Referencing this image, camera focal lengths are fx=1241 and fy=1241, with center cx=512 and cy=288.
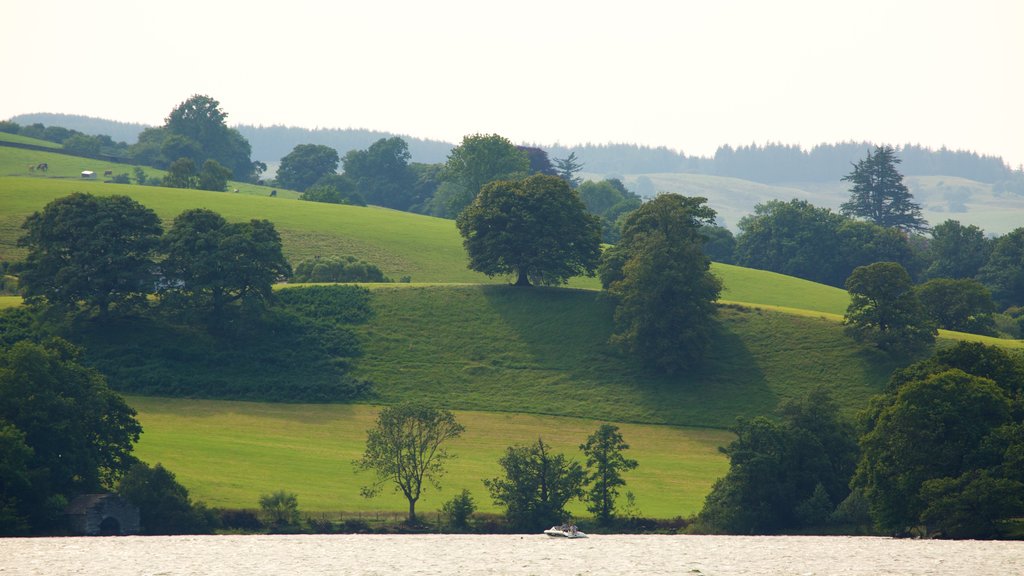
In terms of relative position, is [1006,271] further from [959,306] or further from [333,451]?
[333,451]

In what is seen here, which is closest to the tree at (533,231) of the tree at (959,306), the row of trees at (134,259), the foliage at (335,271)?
the foliage at (335,271)

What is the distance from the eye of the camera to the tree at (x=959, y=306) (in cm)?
13650

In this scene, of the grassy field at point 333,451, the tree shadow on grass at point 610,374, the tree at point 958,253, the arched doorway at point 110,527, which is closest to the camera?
the arched doorway at point 110,527

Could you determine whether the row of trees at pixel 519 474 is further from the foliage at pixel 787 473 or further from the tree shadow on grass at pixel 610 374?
the tree shadow on grass at pixel 610 374

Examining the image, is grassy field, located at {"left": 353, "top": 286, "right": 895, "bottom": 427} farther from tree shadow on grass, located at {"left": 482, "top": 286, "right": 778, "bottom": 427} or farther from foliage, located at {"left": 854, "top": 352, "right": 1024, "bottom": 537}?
foliage, located at {"left": 854, "top": 352, "right": 1024, "bottom": 537}

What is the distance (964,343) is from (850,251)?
415 ft

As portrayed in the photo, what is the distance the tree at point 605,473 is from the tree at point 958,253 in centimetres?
12357

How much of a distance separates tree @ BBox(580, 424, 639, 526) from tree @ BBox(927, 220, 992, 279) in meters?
124

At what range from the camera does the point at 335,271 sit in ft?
468

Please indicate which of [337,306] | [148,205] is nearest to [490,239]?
[337,306]

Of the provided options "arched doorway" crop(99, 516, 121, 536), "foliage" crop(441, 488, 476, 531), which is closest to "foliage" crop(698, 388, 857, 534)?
"foliage" crop(441, 488, 476, 531)

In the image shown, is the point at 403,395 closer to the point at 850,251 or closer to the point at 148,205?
the point at 148,205

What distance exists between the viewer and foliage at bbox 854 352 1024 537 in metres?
61.9

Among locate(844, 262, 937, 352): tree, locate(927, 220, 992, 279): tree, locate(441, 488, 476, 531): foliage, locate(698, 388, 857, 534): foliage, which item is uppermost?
locate(927, 220, 992, 279): tree
